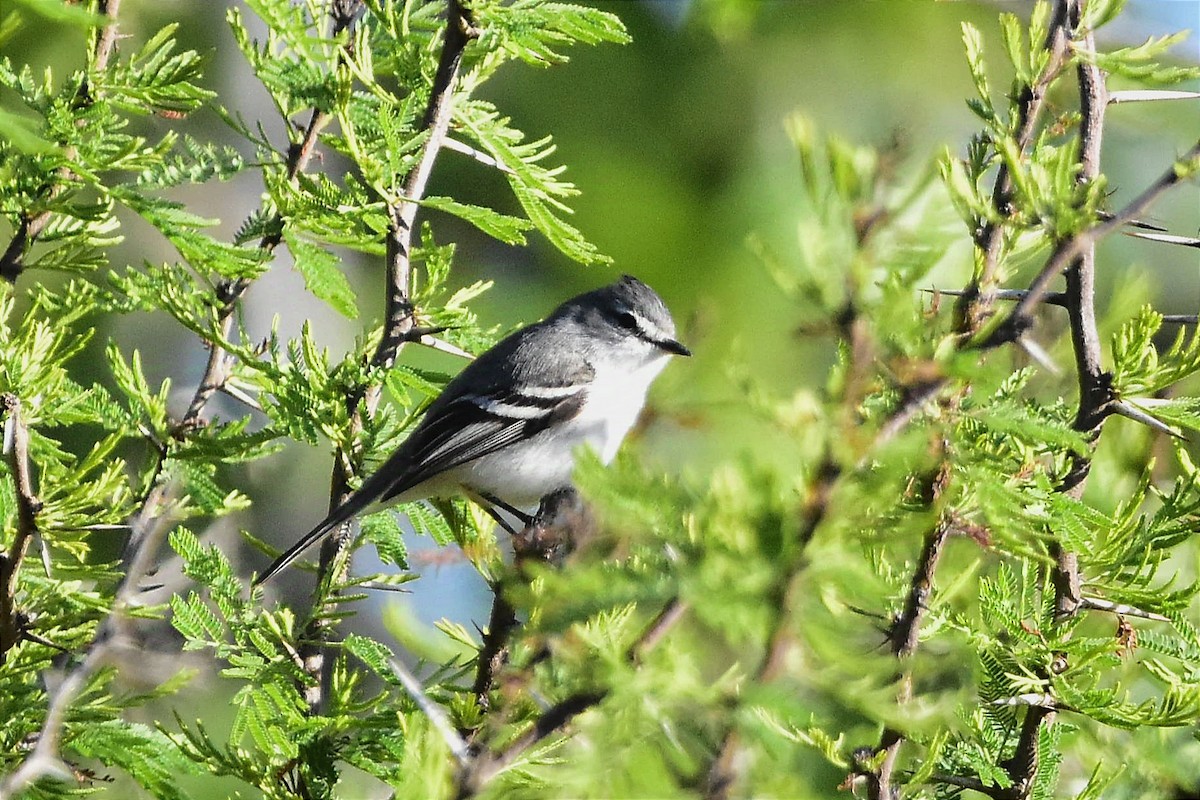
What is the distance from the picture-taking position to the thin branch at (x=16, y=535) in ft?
5.05

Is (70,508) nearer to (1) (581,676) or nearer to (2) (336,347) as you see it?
(1) (581,676)

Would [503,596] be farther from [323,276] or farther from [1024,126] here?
[1024,126]

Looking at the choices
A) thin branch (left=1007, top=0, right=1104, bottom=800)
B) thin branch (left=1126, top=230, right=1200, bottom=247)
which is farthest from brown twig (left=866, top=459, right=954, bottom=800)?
thin branch (left=1126, top=230, right=1200, bottom=247)

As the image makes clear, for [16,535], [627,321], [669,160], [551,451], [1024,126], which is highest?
[1024,126]

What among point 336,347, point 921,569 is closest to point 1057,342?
point 921,569

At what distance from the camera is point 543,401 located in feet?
11.4

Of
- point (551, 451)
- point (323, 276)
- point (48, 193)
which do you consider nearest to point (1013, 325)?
point (323, 276)

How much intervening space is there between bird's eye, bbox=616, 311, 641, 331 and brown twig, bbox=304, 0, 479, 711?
5.66ft

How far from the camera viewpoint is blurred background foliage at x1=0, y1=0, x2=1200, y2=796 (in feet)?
13.5

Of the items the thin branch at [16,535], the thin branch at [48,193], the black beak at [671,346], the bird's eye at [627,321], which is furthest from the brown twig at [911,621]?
the bird's eye at [627,321]

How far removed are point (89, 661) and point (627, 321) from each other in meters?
2.81

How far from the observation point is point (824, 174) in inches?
32.8

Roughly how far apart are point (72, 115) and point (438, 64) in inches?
22.6

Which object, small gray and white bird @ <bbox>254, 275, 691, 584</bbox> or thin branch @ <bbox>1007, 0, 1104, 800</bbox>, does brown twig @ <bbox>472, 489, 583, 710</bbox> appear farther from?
small gray and white bird @ <bbox>254, 275, 691, 584</bbox>
